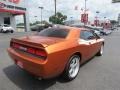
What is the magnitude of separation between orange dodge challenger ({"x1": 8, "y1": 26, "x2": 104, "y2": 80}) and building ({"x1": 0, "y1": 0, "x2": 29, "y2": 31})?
85.5 ft

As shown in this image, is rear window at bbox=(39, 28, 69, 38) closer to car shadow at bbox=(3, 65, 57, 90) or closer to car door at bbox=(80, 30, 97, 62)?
car door at bbox=(80, 30, 97, 62)

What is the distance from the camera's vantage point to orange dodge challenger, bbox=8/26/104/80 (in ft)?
13.1

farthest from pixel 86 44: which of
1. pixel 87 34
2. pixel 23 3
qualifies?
pixel 23 3

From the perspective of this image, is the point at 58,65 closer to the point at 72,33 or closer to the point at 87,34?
the point at 72,33

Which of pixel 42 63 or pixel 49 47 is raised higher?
pixel 49 47

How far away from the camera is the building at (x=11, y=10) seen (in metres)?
30.0

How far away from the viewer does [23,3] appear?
34844 millimetres

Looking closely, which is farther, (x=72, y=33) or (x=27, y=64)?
(x=72, y=33)

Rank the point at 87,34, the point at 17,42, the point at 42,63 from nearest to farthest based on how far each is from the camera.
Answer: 1. the point at 42,63
2. the point at 17,42
3. the point at 87,34

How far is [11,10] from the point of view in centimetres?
3148

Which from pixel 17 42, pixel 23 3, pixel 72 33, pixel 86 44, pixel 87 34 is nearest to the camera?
pixel 17 42

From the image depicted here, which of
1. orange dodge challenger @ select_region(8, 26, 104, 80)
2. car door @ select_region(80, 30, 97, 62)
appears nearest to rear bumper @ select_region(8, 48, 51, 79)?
orange dodge challenger @ select_region(8, 26, 104, 80)

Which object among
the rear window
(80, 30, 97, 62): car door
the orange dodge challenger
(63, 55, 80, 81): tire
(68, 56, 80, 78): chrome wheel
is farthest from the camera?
(80, 30, 97, 62): car door

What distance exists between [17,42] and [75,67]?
1808 mm
